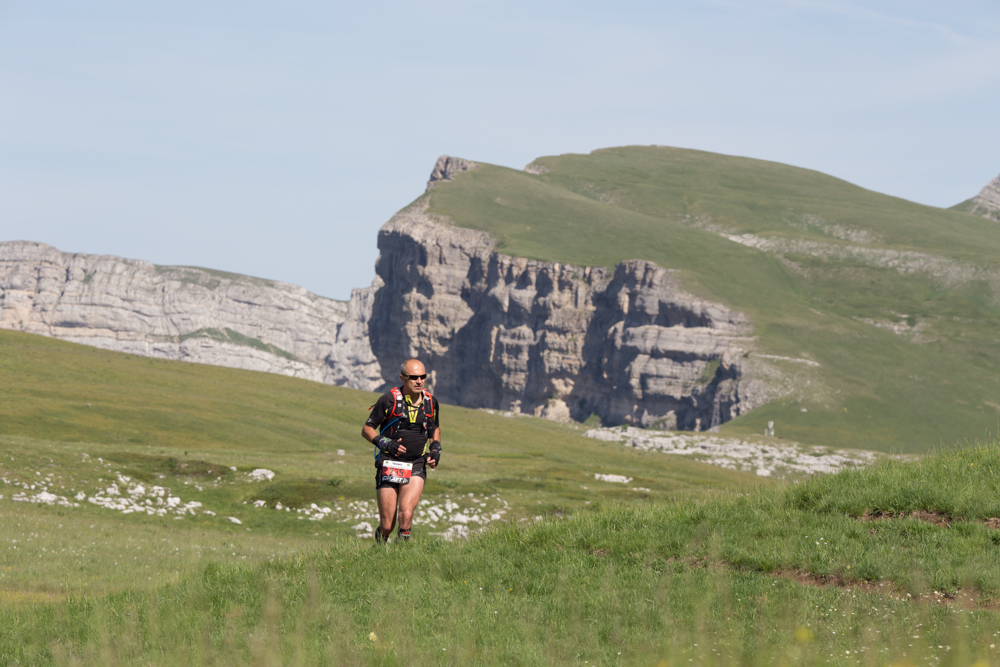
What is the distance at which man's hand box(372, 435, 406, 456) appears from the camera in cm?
1557

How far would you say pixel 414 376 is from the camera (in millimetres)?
15688

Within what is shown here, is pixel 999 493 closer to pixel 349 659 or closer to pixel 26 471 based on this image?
pixel 349 659

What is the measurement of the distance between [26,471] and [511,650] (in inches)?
1420

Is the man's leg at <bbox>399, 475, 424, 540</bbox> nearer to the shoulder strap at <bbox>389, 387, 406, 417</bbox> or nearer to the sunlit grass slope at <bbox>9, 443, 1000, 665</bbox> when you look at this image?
the sunlit grass slope at <bbox>9, 443, 1000, 665</bbox>

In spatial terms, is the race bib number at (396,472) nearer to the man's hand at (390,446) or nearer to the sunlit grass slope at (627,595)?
the man's hand at (390,446)

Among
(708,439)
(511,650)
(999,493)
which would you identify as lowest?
(708,439)

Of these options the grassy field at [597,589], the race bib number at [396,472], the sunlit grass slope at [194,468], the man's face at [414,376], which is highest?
the man's face at [414,376]

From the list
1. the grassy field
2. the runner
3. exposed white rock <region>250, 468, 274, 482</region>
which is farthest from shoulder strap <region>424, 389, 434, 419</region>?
exposed white rock <region>250, 468, 274, 482</region>

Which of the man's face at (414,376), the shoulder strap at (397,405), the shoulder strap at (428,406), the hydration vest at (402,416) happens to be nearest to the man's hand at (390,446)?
the hydration vest at (402,416)

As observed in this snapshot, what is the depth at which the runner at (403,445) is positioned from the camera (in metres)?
15.7

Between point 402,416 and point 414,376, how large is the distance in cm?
79

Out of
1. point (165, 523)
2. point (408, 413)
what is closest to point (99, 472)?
point (165, 523)

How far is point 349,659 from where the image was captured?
399 inches

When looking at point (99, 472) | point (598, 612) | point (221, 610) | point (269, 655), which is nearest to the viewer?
point (269, 655)
